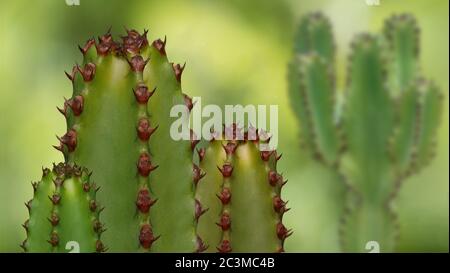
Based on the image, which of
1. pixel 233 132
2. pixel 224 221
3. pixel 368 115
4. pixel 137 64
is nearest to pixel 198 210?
pixel 224 221

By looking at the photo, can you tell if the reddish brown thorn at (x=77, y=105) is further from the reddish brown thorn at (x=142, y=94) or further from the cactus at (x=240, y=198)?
the cactus at (x=240, y=198)

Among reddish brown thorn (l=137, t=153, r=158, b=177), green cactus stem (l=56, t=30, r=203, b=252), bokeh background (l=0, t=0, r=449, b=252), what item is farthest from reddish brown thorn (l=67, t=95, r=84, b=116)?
bokeh background (l=0, t=0, r=449, b=252)

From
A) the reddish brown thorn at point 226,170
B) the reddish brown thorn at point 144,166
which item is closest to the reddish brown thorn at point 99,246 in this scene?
the reddish brown thorn at point 144,166

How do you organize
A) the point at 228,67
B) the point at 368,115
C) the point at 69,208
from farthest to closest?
1. the point at 228,67
2. the point at 368,115
3. the point at 69,208

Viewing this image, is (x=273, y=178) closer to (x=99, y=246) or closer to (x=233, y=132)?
(x=233, y=132)
